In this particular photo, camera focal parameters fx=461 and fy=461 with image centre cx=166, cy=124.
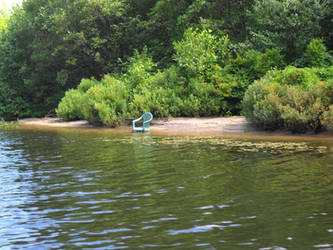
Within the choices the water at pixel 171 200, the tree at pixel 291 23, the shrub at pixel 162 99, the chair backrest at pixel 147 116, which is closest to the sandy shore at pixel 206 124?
the chair backrest at pixel 147 116

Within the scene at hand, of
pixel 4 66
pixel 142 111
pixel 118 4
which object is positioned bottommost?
pixel 142 111

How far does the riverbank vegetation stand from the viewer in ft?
66.7

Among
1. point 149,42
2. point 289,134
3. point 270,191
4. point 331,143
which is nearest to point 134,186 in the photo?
point 270,191

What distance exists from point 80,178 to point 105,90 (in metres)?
19.4

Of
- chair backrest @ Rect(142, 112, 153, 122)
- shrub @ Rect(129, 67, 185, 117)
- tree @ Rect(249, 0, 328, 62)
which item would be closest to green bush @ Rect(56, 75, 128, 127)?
shrub @ Rect(129, 67, 185, 117)

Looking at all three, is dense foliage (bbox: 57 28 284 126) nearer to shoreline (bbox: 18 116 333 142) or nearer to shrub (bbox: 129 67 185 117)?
shrub (bbox: 129 67 185 117)

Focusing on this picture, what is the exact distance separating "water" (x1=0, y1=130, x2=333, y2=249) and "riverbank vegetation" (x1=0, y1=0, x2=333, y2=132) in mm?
7086

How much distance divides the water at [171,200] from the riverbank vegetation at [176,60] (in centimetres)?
709

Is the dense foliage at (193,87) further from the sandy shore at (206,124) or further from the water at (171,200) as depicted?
the water at (171,200)

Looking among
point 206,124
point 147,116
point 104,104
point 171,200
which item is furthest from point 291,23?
point 171,200

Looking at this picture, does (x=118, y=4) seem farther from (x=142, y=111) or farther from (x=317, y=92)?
(x=317, y=92)

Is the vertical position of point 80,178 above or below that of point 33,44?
below

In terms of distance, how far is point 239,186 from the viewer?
8.22 metres

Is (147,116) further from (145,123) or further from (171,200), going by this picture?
(171,200)
